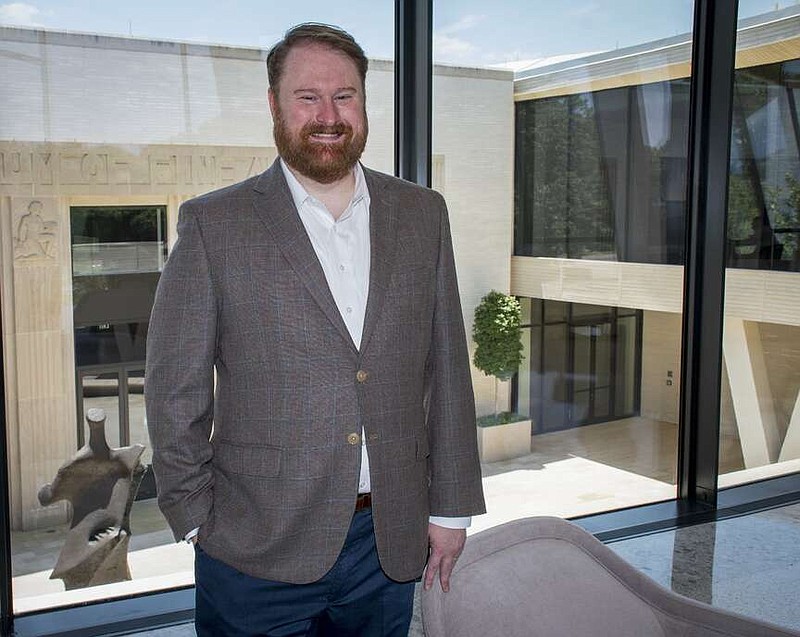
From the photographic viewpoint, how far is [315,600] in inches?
69.9

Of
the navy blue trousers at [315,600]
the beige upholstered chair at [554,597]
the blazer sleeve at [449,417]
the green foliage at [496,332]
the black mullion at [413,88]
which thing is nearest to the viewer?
the beige upholstered chair at [554,597]

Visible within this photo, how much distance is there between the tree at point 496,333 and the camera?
3746 millimetres

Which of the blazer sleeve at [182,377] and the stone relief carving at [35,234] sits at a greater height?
the stone relief carving at [35,234]

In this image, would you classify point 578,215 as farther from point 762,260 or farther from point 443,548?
point 443,548

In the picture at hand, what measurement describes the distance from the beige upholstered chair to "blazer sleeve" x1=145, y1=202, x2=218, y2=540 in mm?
487

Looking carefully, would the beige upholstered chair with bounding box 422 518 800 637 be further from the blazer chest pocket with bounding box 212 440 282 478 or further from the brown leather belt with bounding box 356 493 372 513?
the blazer chest pocket with bounding box 212 440 282 478

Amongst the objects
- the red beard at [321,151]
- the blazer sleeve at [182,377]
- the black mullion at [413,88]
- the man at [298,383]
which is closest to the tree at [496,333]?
the black mullion at [413,88]

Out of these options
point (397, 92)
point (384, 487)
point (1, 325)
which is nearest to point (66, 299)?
point (1, 325)

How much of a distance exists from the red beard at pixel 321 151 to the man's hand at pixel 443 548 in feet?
2.51

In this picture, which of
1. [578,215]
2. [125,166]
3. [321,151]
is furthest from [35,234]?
[578,215]

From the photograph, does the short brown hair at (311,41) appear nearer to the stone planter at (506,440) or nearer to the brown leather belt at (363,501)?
the brown leather belt at (363,501)

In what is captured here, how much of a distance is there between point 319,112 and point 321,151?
2.9 inches

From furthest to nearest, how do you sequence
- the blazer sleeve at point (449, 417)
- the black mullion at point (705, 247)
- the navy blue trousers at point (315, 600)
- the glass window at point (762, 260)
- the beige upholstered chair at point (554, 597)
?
the glass window at point (762, 260), the black mullion at point (705, 247), the blazer sleeve at point (449, 417), the navy blue trousers at point (315, 600), the beige upholstered chair at point (554, 597)

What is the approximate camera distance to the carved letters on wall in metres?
2.85
